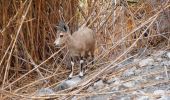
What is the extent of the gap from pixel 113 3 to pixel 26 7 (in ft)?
3.08

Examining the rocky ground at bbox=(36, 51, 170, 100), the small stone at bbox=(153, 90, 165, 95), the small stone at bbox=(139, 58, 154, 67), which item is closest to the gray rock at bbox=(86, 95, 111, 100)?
the rocky ground at bbox=(36, 51, 170, 100)

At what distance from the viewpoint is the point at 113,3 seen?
13.2 ft

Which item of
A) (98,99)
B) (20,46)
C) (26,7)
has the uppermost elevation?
(26,7)

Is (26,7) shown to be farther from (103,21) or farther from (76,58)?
(103,21)

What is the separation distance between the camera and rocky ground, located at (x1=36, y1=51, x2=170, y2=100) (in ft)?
9.20

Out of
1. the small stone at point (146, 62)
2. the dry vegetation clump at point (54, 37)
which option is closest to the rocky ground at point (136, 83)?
the small stone at point (146, 62)

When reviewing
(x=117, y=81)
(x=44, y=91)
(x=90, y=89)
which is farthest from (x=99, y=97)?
(x=44, y=91)

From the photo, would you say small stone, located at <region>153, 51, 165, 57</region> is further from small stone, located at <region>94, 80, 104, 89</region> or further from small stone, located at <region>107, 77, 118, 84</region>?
small stone, located at <region>94, 80, 104, 89</region>

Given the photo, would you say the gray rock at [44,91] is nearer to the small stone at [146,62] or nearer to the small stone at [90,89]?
the small stone at [90,89]

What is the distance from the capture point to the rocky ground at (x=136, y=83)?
281 cm

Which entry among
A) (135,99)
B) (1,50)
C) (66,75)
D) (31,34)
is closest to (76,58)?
(66,75)

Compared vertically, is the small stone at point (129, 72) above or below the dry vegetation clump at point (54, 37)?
below

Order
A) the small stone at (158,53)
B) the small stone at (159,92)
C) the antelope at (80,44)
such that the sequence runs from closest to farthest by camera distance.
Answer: the small stone at (159,92), the antelope at (80,44), the small stone at (158,53)

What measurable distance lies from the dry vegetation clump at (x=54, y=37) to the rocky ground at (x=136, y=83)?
103 mm
